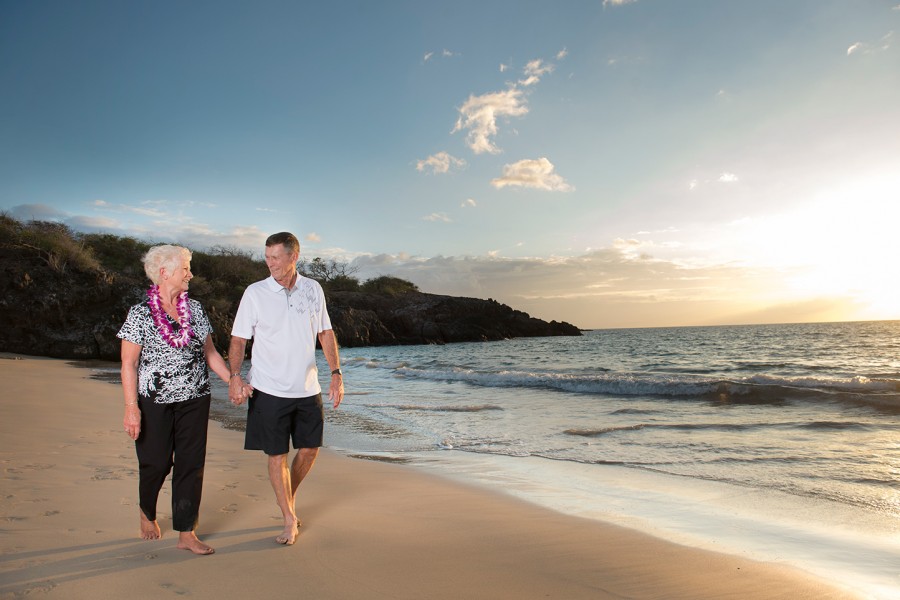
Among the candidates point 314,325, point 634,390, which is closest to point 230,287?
point 634,390

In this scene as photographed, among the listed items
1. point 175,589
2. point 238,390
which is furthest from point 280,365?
point 175,589

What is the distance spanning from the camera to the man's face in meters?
3.63

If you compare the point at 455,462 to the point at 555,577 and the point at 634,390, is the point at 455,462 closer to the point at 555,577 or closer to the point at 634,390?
the point at 555,577

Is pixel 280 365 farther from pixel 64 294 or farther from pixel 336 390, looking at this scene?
pixel 64 294

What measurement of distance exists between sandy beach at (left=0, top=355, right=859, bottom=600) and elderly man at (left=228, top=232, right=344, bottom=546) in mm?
541

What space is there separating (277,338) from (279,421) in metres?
0.54

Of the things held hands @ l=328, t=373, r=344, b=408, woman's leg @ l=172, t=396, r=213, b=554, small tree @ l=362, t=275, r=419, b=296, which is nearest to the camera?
woman's leg @ l=172, t=396, r=213, b=554

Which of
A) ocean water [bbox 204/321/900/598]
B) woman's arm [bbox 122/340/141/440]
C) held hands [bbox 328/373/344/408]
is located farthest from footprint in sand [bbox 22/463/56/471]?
ocean water [bbox 204/321/900/598]

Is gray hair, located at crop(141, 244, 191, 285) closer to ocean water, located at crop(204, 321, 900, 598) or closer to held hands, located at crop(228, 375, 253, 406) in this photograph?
held hands, located at crop(228, 375, 253, 406)

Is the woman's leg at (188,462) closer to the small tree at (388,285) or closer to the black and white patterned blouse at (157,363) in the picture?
the black and white patterned blouse at (157,363)

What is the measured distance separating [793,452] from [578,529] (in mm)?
4688

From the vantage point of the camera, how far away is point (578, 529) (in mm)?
4109

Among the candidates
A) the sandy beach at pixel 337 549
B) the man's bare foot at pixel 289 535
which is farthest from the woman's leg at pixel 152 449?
the man's bare foot at pixel 289 535

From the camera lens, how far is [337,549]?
11.4ft
